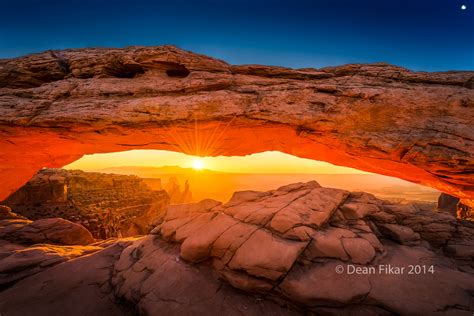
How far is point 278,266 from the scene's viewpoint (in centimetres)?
569

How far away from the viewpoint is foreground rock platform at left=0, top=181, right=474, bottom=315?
5.34 metres

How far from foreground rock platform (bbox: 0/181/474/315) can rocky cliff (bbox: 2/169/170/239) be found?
16.6 ft

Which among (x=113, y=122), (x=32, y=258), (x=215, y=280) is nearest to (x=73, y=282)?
(x=32, y=258)

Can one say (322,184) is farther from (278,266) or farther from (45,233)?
(278,266)

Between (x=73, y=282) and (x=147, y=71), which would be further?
(x=147, y=71)

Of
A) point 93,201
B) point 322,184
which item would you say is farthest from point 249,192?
point 322,184

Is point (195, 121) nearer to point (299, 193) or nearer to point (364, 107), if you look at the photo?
point (299, 193)

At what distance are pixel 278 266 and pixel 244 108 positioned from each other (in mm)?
6311

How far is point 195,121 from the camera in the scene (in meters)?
9.70

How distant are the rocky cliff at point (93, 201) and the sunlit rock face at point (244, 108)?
6678 millimetres

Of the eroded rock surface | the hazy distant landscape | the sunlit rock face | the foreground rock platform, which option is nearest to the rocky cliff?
the eroded rock surface

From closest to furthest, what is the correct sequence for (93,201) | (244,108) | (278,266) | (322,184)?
(278,266), (244,108), (93,201), (322,184)

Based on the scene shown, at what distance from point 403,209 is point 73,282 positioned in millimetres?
13125

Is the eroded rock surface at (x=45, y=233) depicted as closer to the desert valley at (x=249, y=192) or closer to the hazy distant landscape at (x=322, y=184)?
the desert valley at (x=249, y=192)
